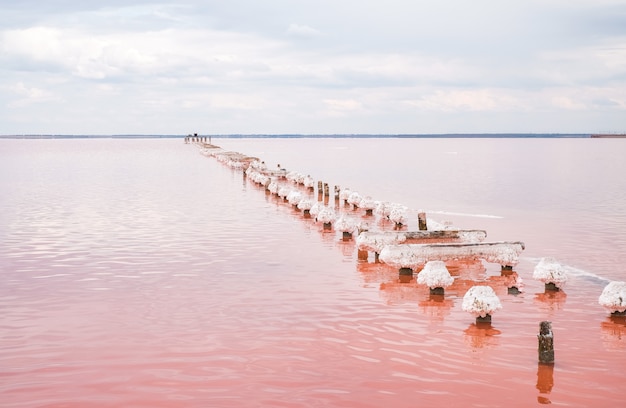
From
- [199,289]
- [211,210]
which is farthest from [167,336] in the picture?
[211,210]

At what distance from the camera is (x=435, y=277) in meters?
16.2

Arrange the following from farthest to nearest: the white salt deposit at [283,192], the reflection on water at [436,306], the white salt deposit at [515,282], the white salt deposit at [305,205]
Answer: the white salt deposit at [283,192] → the white salt deposit at [305,205] → the white salt deposit at [515,282] → the reflection on water at [436,306]

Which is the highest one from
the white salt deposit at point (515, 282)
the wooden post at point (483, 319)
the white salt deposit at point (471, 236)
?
the white salt deposit at point (471, 236)

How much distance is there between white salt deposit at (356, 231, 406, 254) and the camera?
20219 millimetres

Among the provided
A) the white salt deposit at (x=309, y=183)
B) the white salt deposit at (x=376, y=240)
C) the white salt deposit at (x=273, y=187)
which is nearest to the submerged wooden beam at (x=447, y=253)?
the white salt deposit at (x=376, y=240)

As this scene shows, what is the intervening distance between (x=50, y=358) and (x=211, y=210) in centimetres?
2254

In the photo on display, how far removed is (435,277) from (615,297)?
3.83m

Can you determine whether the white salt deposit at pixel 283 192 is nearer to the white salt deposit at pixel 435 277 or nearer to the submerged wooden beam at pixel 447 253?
the submerged wooden beam at pixel 447 253

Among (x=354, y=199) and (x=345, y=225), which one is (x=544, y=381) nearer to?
(x=345, y=225)

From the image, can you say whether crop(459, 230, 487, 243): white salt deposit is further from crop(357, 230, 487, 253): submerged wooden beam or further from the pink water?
the pink water

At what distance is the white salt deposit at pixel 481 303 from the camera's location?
13844 mm

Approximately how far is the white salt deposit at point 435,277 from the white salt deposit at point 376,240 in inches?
156

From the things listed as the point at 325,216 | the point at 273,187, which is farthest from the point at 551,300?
the point at 273,187

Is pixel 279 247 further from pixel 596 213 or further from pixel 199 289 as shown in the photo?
pixel 596 213
